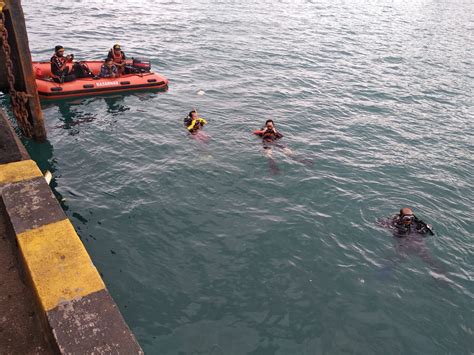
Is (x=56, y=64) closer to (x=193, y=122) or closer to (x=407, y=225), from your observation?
(x=193, y=122)

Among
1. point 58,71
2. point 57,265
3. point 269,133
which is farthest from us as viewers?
point 58,71

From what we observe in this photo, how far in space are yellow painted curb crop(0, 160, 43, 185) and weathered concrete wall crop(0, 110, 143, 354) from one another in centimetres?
5

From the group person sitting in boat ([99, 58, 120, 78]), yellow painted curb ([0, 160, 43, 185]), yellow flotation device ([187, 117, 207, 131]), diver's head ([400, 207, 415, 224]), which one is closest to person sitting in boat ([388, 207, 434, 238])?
diver's head ([400, 207, 415, 224])

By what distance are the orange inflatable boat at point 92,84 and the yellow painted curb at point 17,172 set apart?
36.3 ft

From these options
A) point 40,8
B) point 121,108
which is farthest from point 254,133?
point 40,8

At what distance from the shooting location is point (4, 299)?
13.1 feet

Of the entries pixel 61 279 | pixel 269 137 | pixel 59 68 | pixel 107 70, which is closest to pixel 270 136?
pixel 269 137

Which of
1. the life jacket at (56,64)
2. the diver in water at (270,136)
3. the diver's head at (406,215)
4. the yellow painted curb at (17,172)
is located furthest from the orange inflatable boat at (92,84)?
the diver's head at (406,215)

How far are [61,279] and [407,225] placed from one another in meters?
8.37

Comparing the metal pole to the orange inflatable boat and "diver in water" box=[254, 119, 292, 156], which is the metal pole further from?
"diver in water" box=[254, 119, 292, 156]

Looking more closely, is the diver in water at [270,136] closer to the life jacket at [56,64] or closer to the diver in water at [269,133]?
the diver in water at [269,133]

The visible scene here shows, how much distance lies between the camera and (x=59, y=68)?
1522 cm

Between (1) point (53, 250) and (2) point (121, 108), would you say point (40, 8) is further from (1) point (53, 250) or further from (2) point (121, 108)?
(1) point (53, 250)

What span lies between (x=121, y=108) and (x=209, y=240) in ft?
29.1
